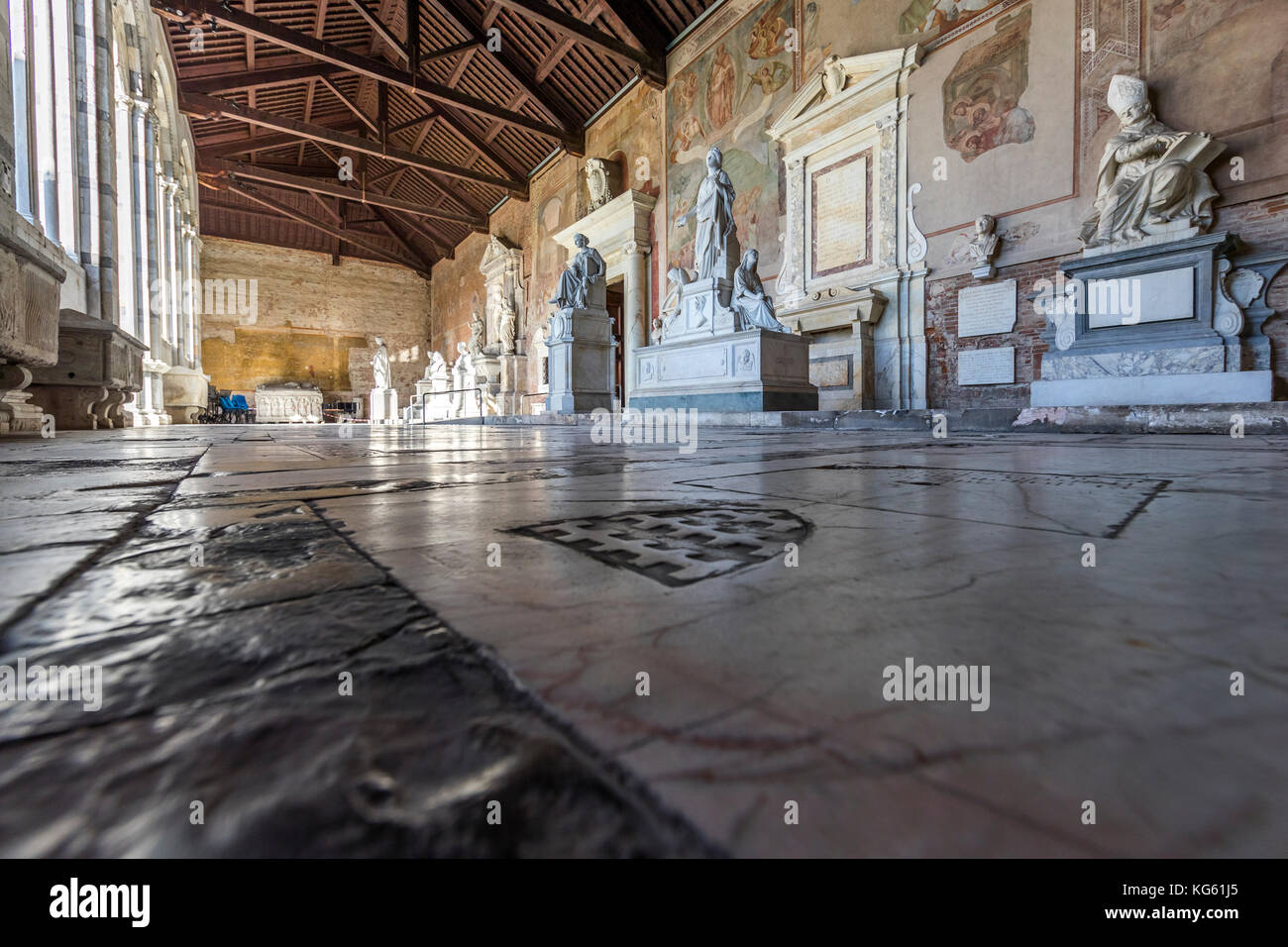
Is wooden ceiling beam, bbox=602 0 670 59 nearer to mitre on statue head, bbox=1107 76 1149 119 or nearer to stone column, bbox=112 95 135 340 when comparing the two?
stone column, bbox=112 95 135 340

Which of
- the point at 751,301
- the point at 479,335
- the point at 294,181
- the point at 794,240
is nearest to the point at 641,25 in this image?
the point at 794,240

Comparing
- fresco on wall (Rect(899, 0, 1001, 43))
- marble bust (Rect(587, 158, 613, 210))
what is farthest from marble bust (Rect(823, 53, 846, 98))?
marble bust (Rect(587, 158, 613, 210))

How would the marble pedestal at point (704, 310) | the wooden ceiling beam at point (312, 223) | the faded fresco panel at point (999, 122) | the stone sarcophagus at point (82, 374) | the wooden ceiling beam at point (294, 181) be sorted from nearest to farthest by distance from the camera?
the stone sarcophagus at point (82, 374) → the faded fresco panel at point (999, 122) → the marble pedestal at point (704, 310) → the wooden ceiling beam at point (294, 181) → the wooden ceiling beam at point (312, 223)

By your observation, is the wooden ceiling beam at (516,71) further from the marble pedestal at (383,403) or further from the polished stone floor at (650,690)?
the polished stone floor at (650,690)

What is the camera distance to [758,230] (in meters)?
9.66

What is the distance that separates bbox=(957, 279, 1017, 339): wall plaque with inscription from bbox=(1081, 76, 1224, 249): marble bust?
3.44ft

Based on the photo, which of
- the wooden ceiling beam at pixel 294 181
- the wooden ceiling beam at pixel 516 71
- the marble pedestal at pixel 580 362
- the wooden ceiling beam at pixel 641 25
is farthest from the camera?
the wooden ceiling beam at pixel 294 181

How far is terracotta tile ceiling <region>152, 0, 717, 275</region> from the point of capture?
36.9 feet

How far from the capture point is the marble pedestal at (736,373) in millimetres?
6406

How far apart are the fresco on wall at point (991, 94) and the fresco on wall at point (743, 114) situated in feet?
8.79

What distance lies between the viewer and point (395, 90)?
1630 centimetres

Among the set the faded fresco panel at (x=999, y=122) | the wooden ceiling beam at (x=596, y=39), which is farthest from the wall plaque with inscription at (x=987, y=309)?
the wooden ceiling beam at (x=596, y=39)
